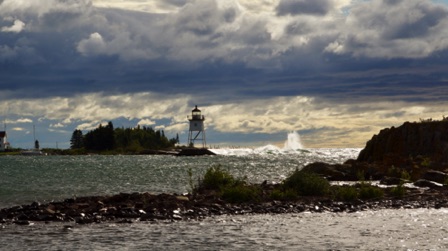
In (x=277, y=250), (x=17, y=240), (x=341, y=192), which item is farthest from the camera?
(x=341, y=192)

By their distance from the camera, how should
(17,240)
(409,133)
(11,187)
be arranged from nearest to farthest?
(17,240), (11,187), (409,133)

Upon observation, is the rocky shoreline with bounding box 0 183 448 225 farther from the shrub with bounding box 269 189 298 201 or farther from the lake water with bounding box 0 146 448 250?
the lake water with bounding box 0 146 448 250

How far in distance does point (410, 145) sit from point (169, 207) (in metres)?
49.1

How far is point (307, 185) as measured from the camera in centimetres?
4162

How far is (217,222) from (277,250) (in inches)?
290

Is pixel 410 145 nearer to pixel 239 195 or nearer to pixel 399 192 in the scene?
pixel 399 192

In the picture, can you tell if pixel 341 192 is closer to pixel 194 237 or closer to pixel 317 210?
pixel 317 210

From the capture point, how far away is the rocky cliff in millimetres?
73375

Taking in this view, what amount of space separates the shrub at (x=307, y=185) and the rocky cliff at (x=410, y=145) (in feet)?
95.0

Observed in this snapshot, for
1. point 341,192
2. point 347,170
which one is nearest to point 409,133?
point 347,170

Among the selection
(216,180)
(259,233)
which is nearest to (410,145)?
(216,180)

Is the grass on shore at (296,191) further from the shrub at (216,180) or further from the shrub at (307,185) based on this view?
the shrub at (216,180)

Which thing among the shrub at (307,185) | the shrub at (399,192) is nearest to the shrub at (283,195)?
the shrub at (307,185)

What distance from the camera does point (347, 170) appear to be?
64.9 meters
